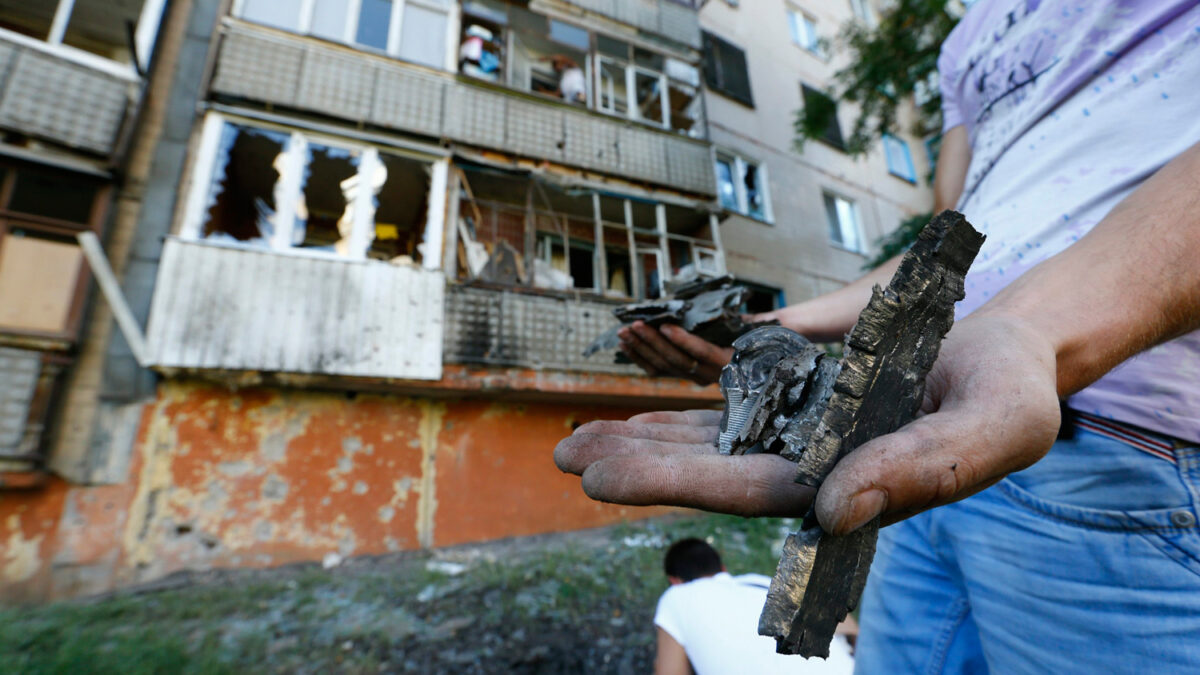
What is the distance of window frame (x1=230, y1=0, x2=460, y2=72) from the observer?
7.00 m

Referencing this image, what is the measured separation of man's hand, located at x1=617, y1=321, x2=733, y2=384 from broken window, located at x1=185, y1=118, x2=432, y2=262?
5.58 metres

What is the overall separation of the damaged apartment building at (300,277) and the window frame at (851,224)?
5.58 m

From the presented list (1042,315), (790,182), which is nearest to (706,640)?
(1042,315)

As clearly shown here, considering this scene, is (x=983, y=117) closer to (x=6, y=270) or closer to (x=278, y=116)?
(x=278, y=116)

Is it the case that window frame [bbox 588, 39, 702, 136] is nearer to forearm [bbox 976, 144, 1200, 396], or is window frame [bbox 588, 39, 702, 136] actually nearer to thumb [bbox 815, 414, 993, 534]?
forearm [bbox 976, 144, 1200, 396]

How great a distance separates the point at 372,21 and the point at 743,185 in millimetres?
8039

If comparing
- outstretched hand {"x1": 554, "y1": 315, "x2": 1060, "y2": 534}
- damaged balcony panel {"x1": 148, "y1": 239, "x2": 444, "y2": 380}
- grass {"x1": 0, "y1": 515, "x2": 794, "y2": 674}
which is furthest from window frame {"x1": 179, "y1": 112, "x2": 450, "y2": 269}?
outstretched hand {"x1": 554, "y1": 315, "x2": 1060, "y2": 534}

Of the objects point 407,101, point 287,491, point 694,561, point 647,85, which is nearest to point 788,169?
point 647,85

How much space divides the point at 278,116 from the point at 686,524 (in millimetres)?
7795

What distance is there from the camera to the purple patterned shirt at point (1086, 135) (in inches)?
40.4

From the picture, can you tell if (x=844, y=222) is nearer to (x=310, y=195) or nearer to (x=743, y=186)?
(x=743, y=186)

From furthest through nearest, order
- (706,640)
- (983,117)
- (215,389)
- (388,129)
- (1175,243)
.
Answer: (388,129) → (215,389) → (706,640) → (983,117) → (1175,243)

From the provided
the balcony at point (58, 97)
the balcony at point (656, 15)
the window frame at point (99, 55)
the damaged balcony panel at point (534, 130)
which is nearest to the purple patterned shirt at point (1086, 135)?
the damaged balcony panel at point (534, 130)

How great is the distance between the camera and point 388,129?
718 cm
